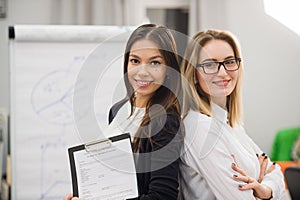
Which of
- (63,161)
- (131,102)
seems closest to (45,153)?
(63,161)

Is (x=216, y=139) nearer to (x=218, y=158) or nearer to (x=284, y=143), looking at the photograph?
(x=218, y=158)

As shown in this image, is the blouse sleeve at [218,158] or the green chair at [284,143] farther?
the green chair at [284,143]

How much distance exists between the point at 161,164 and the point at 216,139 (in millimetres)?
134

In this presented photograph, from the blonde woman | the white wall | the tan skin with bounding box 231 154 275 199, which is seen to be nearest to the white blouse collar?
the blonde woman

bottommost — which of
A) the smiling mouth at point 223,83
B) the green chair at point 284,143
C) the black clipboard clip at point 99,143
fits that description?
the green chair at point 284,143

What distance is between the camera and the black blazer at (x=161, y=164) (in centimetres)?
93

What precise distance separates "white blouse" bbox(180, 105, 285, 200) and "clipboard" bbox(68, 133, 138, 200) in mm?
120

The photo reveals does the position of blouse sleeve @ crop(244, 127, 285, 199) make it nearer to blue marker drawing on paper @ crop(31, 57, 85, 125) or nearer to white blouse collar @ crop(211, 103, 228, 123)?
white blouse collar @ crop(211, 103, 228, 123)

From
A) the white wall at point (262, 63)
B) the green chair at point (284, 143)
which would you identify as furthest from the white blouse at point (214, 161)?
the green chair at point (284, 143)

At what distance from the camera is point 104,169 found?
94 centimetres

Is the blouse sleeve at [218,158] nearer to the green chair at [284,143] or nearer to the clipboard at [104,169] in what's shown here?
the clipboard at [104,169]

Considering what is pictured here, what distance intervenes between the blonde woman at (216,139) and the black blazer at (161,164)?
3cm

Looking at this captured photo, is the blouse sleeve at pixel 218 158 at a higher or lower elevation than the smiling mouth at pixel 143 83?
lower

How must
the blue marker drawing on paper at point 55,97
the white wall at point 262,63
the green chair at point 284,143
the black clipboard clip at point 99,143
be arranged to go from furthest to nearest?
the green chair at point 284,143
the blue marker drawing on paper at point 55,97
the white wall at point 262,63
the black clipboard clip at point 99,143
